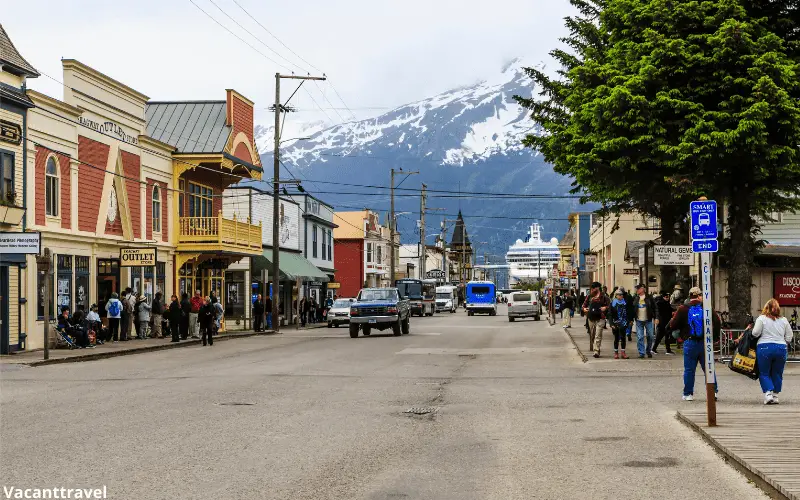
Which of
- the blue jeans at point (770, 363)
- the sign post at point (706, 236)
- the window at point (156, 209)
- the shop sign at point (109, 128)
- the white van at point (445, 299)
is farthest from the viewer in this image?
the white van at point (445, 299)

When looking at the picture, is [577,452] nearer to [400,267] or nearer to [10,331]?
[10,331]

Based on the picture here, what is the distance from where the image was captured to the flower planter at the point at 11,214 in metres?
28.1

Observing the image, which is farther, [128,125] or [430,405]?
[128,125]

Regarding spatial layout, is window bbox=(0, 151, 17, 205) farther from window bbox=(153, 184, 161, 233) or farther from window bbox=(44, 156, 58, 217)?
window bbox=(153, 184, 161, 233)

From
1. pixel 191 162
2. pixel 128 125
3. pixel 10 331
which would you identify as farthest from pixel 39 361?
pixel 191 162

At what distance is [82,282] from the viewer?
112 ft

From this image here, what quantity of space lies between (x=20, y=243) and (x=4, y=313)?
7.83 feet

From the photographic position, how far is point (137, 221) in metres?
39.5

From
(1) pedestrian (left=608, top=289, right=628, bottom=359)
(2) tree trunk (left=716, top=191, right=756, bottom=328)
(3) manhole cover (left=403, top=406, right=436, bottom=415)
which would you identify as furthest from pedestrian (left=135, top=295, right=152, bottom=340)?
(3) manhole cover (left=403, top=406, right=436, bottom=415)

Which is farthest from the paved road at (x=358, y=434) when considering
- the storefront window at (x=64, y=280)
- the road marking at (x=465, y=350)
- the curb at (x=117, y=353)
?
the storefront window at (x=64, y=280)

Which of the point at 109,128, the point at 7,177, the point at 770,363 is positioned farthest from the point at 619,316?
the point at 109,128

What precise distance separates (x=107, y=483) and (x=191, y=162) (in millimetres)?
36715

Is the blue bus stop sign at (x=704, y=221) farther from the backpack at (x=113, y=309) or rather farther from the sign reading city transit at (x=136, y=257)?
the sign reading city transit at (x=136, y=257)

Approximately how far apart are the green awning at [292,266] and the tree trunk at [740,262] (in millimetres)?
29796
